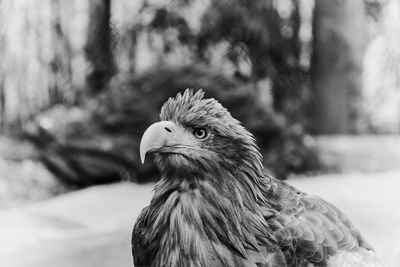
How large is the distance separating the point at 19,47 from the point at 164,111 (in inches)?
183

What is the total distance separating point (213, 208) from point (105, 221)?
2445 millimetres

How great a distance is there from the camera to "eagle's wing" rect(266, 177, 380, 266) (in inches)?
91.2

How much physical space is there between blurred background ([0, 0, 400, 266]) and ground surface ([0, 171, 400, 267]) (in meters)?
0.03

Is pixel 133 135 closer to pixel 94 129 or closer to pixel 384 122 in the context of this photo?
pixel 94 129

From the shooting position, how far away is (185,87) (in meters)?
5.80

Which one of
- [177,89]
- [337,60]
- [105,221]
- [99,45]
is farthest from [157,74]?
[337,60]

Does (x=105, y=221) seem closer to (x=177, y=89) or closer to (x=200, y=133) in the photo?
(x=177, y=89)

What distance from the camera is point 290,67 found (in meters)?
6.63

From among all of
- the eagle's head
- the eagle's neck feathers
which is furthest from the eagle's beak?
the eagle's neck feathers

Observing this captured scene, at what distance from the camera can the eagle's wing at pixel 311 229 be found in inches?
91.2

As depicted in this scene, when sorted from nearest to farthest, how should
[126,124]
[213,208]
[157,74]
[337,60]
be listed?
[213,208] < [126,124] < [157,74] < [337,60]

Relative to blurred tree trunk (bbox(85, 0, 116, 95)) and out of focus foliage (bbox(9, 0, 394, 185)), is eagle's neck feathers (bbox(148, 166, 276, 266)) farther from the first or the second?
blurred tree trunk (bbox(85, 0, 116, 95))

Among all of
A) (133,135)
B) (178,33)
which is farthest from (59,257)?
(178,33)

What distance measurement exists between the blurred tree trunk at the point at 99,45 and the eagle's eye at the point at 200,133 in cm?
412
